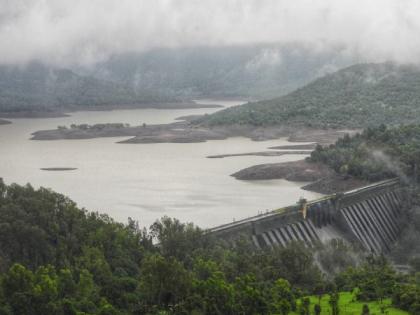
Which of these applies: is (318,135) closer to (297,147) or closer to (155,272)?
(297,147)

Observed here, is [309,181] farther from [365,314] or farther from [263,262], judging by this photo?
[365,314]

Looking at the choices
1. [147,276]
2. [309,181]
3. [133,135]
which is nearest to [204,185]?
[309,181]

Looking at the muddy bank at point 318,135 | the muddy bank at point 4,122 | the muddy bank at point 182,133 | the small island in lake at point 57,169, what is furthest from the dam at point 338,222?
the muddy bank at point 4,122

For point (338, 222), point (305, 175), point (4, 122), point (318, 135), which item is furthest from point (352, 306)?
point (4, 122)

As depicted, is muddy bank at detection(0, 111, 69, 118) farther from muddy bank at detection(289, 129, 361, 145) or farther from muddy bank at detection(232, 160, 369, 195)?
muddy bank at detection(232, 160, 369, 195)

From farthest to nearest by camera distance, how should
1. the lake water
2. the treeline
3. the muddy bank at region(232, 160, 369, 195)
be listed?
the muddy bank at region(232, 160, 369, 195) < the treeline < the lake water

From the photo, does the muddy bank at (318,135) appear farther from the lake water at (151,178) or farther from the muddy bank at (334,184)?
the muddy bank at (334,184)

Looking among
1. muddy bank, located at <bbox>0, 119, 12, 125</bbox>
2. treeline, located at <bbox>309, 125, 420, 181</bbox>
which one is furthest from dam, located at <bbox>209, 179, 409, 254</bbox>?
muddy bank, located at <bbox>0, 119, 12, 125</bbox>
